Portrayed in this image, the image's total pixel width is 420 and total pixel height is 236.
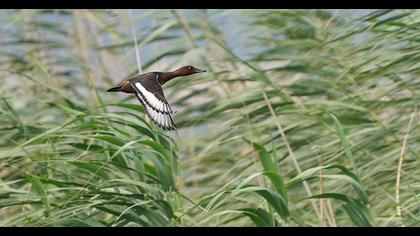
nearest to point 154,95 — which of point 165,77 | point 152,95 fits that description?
point 152,95

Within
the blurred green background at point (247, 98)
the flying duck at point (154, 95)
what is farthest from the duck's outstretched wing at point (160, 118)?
the blurred green background at point (247, 98)

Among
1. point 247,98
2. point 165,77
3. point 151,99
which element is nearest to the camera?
point 151,99

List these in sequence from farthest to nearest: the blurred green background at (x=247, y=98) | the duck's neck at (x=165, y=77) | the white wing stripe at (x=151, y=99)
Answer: the blurred green background at (x=247, y=98), the duck's neck at (x=165, y=77), the white wing stripe at (x=151, y=99)

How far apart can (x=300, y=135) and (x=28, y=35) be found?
3.57 feet

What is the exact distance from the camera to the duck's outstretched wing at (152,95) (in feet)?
7.19

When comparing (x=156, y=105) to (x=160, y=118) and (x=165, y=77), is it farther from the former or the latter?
(x=165, y=77)

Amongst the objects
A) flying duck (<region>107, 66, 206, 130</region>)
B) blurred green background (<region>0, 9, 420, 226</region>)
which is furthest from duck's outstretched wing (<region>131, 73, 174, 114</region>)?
blurred green background (<region>0, 9, 420, 226</region>)

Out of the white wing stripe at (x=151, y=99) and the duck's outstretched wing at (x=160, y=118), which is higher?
the white wing stripe at (x=151, y=99)

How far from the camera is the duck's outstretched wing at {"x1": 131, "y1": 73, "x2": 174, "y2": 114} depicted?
7.19ft

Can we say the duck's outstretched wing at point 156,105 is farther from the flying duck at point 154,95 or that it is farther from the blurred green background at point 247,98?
the blurred green background at point 247,98

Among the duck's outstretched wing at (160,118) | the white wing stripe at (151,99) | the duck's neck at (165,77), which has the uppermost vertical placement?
the duck's neck at (165,77)

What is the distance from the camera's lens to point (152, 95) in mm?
2215

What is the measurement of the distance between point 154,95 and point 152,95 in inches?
0.6

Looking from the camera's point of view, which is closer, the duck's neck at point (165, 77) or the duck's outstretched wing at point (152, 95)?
the duck's outstretched wing at point (152, 95)
